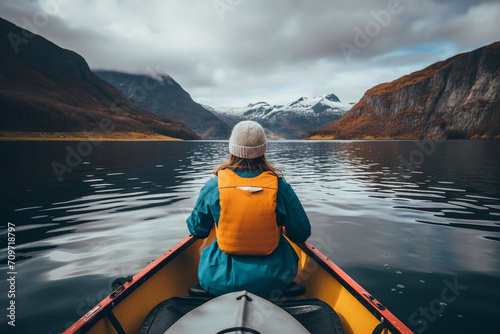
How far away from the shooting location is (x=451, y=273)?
5270mm

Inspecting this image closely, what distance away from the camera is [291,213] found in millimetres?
2797

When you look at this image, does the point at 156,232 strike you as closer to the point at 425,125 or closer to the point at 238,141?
the point at 238,141

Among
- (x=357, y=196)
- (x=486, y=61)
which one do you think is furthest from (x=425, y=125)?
(x=357, y=196)

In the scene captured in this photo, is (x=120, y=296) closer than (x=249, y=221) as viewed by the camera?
No

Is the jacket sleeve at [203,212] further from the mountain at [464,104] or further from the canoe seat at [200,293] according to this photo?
the mountain at [464,104]

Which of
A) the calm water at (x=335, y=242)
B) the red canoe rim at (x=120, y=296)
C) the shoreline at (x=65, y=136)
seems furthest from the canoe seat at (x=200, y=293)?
the shoreline at (x=65, y=136)

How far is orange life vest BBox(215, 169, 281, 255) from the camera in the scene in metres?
2.52

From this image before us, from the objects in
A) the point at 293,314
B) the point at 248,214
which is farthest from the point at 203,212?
the point at 293,314

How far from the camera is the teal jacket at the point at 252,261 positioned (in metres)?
2.57

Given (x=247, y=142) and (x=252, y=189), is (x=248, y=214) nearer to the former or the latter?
(x=252, y=189)

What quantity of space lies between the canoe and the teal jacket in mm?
266

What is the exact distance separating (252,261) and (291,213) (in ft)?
2.20

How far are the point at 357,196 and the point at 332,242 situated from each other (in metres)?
5.83

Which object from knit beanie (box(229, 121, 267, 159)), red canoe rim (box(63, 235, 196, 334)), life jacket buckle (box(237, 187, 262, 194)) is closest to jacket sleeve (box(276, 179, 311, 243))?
life jacket buckle (box(237, 187, 262, 194))
